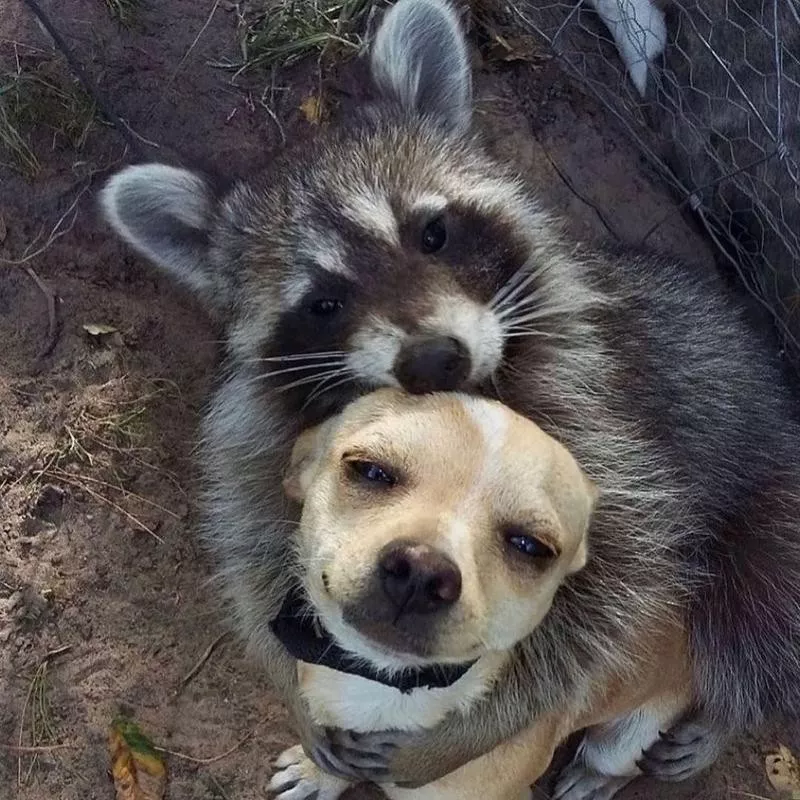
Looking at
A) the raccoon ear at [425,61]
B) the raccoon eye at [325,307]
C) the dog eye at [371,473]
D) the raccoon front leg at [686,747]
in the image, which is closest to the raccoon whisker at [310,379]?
the raccoon eye at [325,307]

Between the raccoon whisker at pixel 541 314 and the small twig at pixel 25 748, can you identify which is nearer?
the raccoon whisker at pixel 541 314

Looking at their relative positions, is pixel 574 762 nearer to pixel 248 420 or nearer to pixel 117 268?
pixel 248 420

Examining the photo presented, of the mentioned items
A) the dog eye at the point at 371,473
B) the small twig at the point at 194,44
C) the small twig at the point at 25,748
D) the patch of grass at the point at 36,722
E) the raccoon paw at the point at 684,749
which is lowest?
the small twig at the point at 25,748

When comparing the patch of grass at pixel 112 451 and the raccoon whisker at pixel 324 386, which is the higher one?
the raccoon whisker at pixel 324 386

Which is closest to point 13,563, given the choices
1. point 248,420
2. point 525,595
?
→ point 248,420

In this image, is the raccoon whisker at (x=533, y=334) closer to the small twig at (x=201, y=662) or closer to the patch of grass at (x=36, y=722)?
the small twig at (x=201, y=662)

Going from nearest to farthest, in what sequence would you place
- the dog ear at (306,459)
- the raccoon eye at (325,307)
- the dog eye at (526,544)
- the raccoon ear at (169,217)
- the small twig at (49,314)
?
1. the dog eye at (526,544)
2. the dog ear at (306,459)
3. the raccoon eye at (325,307)
4. the raccoon ear at (169,217)
5. the small twig at (49,314)

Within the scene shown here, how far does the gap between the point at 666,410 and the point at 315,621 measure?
91 centimetres

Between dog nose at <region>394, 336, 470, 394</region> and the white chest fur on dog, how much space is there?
490mm

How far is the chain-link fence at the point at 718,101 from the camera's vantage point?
7.93 feet

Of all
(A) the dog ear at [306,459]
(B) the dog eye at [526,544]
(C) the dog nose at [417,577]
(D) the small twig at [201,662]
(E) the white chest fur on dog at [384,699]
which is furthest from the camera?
(D) the small twig at [201,662]

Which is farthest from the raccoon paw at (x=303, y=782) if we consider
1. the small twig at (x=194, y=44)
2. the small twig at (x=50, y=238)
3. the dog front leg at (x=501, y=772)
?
the small twig at (x=194, y=44)

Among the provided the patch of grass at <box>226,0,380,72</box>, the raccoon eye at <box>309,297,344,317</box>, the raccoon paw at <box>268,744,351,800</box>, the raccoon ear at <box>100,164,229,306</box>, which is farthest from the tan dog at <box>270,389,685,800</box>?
the patch of grass at <box>226,0,380,72</box>

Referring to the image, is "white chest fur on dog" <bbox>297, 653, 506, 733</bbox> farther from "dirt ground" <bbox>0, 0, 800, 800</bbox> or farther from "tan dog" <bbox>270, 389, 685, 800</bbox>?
"dirt ground" <bbox>0, 0, 800, 800</bbox>
